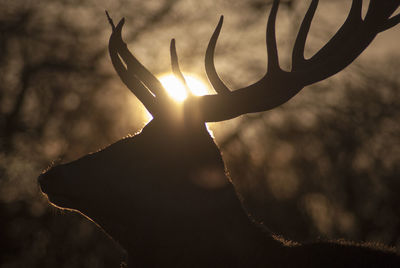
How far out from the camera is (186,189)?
9.93ft

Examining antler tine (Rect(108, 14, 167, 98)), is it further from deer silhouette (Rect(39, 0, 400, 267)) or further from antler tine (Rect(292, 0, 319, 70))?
antler tine (Rect(292, 0, 319, 70))

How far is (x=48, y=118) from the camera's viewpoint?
11250 millimetres

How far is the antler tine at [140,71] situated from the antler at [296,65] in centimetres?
29

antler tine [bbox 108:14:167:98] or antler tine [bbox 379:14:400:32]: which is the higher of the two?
antler tine [bbox 108:14:167:98]

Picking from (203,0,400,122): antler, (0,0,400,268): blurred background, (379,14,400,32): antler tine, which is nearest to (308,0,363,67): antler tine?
(203,0,400,122): antler

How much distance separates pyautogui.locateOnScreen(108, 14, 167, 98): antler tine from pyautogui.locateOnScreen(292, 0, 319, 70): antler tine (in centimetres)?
93

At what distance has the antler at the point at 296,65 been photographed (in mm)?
3164

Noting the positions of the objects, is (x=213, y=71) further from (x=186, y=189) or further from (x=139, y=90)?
(x=186, y=189)

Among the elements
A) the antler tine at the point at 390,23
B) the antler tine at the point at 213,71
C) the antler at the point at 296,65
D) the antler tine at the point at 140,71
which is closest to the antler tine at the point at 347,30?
the antler at the point at 296,65

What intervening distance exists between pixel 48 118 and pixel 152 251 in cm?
889

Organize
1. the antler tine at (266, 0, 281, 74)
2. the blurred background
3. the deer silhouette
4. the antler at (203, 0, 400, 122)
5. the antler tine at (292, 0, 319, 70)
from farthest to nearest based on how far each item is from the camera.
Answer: the blurred background
the antler tine at (292, 0, 319, 70)
the antler tine at (266, 0, 281, 74)
the antler at (203, 0, 400, 122)
the deer silhouette

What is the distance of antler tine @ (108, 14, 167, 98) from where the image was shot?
326 cm

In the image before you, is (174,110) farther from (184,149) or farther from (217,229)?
(217,229)

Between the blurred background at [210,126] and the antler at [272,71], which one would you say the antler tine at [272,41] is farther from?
the blurred background at [210,126]
